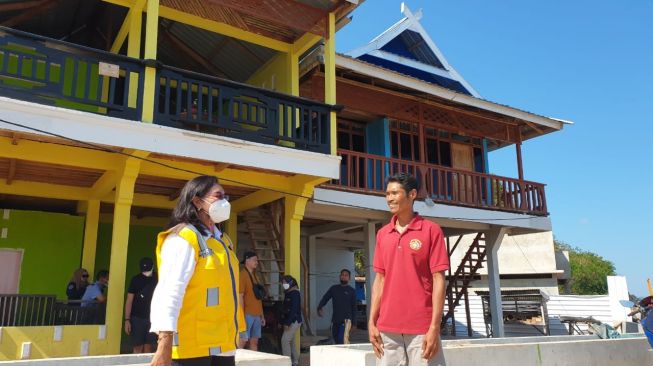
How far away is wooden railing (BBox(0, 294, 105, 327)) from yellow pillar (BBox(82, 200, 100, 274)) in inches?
92.6

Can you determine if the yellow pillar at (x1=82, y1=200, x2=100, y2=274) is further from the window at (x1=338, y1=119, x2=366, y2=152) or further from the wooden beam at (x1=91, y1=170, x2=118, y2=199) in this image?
the window at (x1=338, y1=119, x2=366, y2=152)

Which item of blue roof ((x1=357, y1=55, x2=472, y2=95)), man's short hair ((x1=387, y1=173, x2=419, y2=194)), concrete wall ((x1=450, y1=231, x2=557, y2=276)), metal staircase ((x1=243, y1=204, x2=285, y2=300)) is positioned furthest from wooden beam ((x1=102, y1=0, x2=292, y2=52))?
concrete wall ((x1=450, y1=231, x2=557, y2=276))

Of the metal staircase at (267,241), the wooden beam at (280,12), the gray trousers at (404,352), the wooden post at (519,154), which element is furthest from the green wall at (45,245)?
the wooden post at (519,154)

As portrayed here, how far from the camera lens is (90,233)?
921 centimetres

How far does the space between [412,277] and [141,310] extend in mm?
4951

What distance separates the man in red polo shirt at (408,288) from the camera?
3.26m

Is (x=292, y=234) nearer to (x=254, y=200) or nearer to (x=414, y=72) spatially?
(x=254, y=200)

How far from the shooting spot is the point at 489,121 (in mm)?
13117

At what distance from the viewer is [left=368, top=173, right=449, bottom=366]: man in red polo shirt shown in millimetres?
3258

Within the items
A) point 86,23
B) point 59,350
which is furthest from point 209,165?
point 86,23

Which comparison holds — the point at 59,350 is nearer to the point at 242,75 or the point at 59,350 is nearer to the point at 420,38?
the point at 242,75

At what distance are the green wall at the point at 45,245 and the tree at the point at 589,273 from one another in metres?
33.8

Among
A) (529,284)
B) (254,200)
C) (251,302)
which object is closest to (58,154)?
(251,302)

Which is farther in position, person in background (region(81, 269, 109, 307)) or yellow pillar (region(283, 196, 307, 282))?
yellow pillar (region(283, 196, 307, 282))
